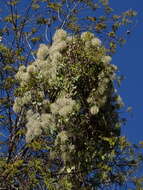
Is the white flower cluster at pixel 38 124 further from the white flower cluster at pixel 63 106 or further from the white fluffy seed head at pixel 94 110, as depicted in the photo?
the white fluffy seed head at pixel 94 110

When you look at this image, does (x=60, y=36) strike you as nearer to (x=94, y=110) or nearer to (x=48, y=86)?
(x=48, y=86)

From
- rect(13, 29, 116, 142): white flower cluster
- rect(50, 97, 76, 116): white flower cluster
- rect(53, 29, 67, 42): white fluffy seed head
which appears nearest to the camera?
rect(50, 97, 76, 116): white flower cluster

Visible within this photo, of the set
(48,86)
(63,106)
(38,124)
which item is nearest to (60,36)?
(48,86)

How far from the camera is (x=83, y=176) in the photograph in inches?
291

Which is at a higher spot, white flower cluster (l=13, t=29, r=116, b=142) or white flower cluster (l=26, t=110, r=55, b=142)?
white flower cluster (l=13, t=29, r=116, b=142)

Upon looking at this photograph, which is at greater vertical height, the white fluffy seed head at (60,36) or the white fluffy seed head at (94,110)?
the white fluffy seed head at (60,36)

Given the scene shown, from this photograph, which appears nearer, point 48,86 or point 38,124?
point 38,124

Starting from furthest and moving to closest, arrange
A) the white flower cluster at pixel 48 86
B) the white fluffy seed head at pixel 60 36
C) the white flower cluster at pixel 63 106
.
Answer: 1. the white fluffy seed head at pixel 60 36
2. the white flower cluster at pixel 48 86
3. the white flower cluster at pixel 63 106

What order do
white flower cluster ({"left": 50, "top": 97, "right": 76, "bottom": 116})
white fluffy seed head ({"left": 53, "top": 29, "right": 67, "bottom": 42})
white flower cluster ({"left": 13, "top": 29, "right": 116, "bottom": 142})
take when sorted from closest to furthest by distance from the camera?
white flower cluster ({"left": 50, "top": 97, "right": 76, "bottom": 116}), white flower cluster ({"left": 13, "top": 29, "right": 116, "bottom": 142}), white fluffy seed head ({"left": 53, "top": 29, "right": 67, "bottom": 42})

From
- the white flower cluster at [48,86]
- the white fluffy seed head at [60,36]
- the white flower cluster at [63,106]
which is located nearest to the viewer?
the white flower cluster at [63,106]

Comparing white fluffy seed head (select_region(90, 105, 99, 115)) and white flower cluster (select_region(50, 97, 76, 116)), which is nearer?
white flower cluster (select_region(50, 97, 76, 116))

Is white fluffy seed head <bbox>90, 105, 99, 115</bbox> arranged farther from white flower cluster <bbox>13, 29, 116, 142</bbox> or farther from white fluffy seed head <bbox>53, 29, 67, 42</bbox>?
white fluffy seed head <bbox>53, 29, 67, 42</bbox>

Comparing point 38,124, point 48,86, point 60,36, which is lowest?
point 38,124

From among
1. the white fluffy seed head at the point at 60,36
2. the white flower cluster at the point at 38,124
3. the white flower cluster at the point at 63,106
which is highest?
the white fluffy seed head at the point at 60,36
